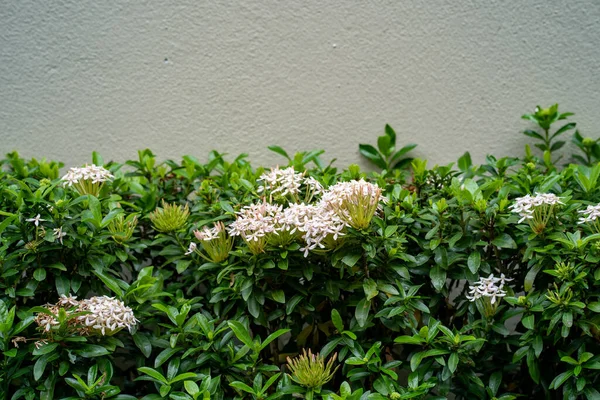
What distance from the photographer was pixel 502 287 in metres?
2.66

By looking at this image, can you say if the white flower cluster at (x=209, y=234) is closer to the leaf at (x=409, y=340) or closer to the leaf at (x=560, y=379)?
the leaf at (x=409, y=340)

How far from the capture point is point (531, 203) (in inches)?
101

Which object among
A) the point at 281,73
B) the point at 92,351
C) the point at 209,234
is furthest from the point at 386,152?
the point at 92,351

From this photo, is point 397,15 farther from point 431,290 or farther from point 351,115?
point 431,290

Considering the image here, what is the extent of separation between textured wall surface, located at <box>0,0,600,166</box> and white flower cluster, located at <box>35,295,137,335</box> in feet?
3.99

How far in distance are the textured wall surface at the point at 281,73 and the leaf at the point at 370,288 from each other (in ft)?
3.59

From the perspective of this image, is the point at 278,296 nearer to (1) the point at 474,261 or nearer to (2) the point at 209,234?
(2) the point at 209,234

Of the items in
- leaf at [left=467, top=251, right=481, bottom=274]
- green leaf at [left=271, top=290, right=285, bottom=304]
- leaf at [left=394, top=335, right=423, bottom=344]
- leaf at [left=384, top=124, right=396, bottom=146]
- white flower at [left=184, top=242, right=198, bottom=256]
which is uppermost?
leaf at [left=384, top=124, right=396, bottom=146]

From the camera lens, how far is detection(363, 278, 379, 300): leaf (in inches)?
101

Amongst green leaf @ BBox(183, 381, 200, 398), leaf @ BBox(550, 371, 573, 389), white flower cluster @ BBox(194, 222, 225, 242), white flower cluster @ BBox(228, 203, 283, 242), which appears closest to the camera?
green leaf @ BBox(183, 381, 200, 398)

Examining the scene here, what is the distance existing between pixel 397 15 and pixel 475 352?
1824 mm

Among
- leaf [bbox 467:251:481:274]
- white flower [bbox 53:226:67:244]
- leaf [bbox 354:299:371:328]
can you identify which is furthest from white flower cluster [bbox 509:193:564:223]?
white flower [bbox 53:226:67:244]

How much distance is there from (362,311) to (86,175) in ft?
4.24

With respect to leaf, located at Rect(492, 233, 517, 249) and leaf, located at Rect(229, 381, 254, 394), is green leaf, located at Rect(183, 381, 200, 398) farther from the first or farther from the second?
leaf, located at Rect(492, 233, 517, 249)
